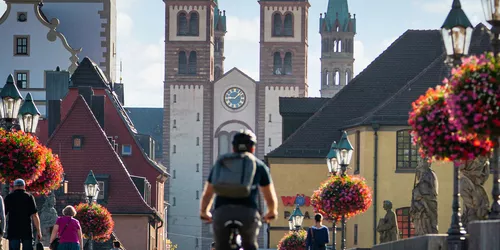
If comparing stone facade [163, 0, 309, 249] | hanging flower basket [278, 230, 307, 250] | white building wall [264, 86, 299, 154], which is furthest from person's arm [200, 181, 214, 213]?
white building wall [264, 86, 299, 154]

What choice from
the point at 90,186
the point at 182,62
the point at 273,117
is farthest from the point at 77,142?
the point at 182,62

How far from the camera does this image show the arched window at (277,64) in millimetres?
156375

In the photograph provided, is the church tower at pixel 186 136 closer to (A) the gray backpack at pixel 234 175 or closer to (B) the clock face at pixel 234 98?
(B) the clock face at pixel 234 98

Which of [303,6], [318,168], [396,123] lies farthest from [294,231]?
[303,6]

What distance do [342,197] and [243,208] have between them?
22304mm

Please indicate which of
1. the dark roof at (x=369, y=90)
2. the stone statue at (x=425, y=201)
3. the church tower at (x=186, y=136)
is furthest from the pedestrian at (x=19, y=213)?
the church tower at (x=186, y=136)

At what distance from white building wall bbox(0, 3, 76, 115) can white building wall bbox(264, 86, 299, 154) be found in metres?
60.4

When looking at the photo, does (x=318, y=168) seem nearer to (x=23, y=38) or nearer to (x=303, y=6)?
(x=23, y=38)

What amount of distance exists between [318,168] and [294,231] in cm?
1738

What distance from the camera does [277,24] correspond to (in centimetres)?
15938

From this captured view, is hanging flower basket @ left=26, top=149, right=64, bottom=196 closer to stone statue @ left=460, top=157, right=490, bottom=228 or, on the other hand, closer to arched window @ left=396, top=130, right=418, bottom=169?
stone statue @ left=460, top=157, right=490, bottom=228

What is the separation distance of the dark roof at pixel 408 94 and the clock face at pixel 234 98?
8988 centimetres

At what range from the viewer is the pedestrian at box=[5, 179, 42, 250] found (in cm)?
2602

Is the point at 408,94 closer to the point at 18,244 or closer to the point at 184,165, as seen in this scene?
the point at 18,244
